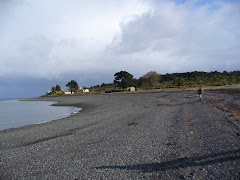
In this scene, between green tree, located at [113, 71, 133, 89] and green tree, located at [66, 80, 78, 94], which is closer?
green tree, located at [113, 71, 133, 89]

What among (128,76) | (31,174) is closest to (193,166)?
(31,174)

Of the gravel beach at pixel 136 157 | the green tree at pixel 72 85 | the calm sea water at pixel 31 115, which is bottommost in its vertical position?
the calm sea water at pixel 31 115

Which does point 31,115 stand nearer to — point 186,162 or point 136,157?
point 136,157

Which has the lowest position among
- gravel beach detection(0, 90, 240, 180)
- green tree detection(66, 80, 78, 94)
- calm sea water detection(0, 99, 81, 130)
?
calm sea water detection(0, 99, 81, 130)

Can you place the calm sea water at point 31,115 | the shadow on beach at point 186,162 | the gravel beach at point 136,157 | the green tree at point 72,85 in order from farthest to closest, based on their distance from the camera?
1. the green tree at point 72,85
2. the calm sea water at point 31,115
3. the shadow on beach at point 186,162
4. the gravel beach at point 136,157

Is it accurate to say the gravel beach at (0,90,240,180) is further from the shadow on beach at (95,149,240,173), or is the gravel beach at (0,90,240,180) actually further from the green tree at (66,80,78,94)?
the green tree at (66,80,78,94)

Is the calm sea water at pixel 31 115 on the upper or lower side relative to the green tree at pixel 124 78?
lower

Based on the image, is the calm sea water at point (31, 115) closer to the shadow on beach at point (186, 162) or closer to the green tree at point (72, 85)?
the shadow on beach at point (186, 162)

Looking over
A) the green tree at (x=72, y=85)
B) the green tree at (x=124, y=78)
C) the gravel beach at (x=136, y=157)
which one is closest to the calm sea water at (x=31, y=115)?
the gravel beach at (x=136, y=157)

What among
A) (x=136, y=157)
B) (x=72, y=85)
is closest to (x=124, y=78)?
(x=72, y=85)

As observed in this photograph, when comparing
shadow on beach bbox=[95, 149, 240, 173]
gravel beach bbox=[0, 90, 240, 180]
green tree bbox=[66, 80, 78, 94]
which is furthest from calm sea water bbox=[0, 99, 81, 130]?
green tree bbox=[66, 80, 78, 94]

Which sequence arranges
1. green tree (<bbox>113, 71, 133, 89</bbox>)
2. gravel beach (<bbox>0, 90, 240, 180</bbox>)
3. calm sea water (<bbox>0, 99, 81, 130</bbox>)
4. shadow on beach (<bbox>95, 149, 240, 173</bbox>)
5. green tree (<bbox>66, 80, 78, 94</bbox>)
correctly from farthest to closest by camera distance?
green tree (<bbox>66, 80, 78, 94</bbox>)
green tree (<bbox>113, 71, 133, 89</bbox>)
calm sea water (<bbox>0, 99, 81, 130</bbox>)
shadow on beach (<bbox>95, 149, 240, 173</bbox>)
gravel beach (<bbox>0, 90, 240, 180</bbox>)

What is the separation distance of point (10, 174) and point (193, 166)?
7.13 m

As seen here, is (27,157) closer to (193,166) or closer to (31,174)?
(31,174)
